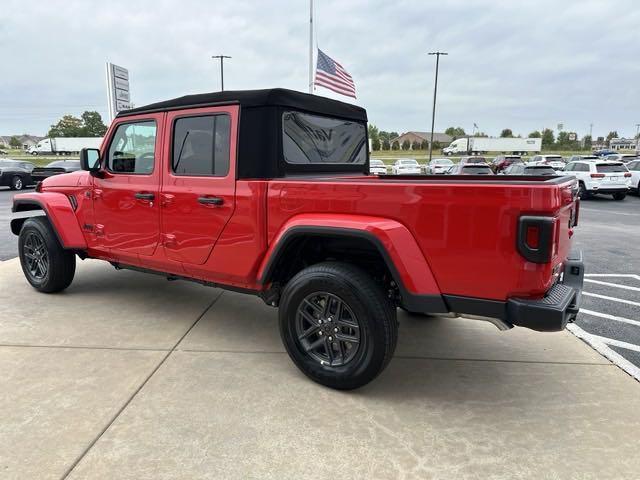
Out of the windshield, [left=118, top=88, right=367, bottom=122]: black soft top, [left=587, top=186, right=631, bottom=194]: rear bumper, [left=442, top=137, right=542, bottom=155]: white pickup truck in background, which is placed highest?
[left=442, top=137, right=542, bottom=155]: white pickup truck in background

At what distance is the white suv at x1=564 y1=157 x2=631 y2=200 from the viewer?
706 inches

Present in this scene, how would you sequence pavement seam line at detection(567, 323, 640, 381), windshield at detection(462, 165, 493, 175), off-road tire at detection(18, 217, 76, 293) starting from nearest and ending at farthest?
pavement seam line at detection(567, 323, 640, 381)
off-road tire at detection(18, 217, 76, 293)
windshield at detection(462, 165, 493, 175)

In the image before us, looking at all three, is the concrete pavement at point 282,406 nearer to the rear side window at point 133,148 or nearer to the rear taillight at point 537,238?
the rear taillight at point 537,238

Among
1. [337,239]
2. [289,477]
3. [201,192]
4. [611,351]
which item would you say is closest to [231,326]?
[201,192]

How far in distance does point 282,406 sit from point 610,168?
65.0 ft

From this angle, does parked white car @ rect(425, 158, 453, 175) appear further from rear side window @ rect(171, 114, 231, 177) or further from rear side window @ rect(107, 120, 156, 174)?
rear side window @ rect(171, 114, 231, 177)

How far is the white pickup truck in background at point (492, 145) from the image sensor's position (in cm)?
6233

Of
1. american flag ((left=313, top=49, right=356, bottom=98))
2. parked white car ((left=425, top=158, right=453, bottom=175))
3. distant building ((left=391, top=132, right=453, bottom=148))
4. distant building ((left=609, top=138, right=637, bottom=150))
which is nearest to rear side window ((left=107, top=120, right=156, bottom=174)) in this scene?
american flag ((left=313, top=49, right=356, bottom=98))

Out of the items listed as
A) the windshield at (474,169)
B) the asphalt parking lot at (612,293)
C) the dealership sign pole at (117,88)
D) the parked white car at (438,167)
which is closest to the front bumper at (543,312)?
the asphalt parking lot at (612,293)

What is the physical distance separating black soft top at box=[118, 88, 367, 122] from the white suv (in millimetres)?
17033

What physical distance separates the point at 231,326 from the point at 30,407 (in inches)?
67.4

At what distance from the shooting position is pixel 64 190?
471 centimetres

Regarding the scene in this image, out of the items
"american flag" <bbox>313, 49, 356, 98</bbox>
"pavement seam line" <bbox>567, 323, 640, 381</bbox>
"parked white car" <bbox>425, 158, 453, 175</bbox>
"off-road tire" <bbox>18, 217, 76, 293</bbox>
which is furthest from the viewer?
"parked white car" <bbox>425, 158, 453, 175</bbox>

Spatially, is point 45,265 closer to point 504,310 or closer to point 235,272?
point 235,272
